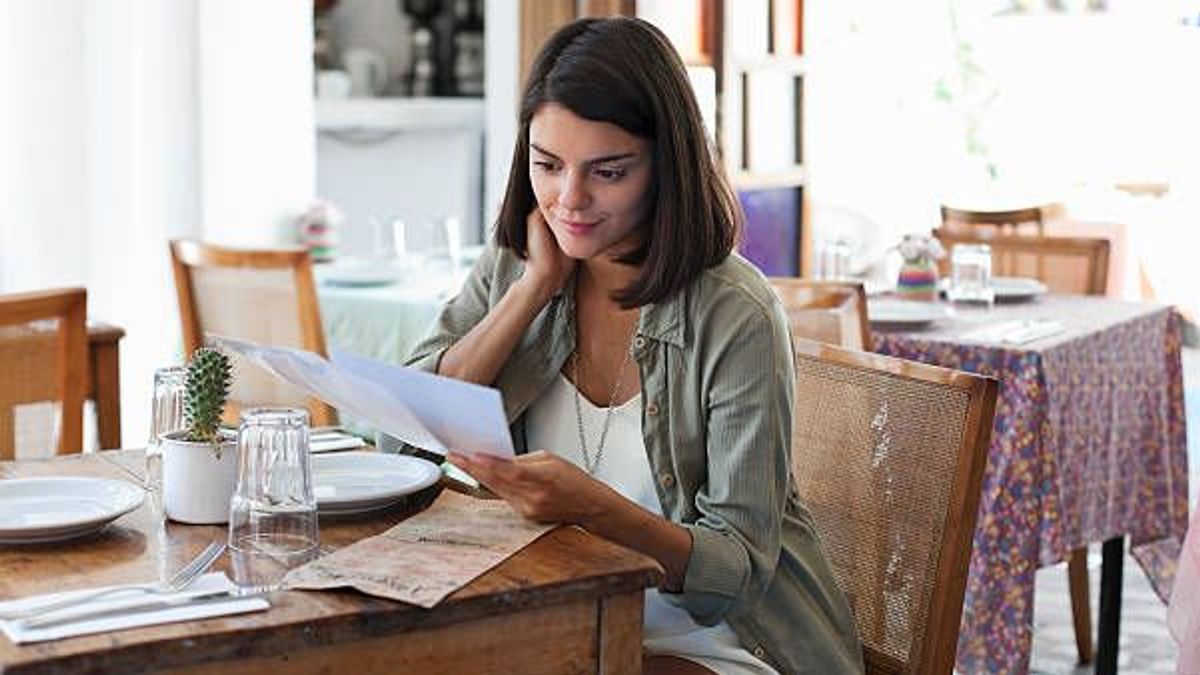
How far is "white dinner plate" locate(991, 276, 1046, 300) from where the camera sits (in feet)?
13.0

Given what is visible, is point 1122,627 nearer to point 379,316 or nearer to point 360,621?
point 379,316

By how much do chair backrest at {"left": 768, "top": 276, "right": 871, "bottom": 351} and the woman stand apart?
93 centimetres

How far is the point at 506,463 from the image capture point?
171 cm

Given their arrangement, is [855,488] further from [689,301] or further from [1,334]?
[1,334]

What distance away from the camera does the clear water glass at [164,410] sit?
6.25ft

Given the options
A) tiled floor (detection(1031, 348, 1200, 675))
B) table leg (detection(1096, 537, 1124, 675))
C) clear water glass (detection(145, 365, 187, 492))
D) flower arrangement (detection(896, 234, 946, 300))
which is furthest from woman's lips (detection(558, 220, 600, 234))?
flower arrangement (detection(896, 234, 946, 300))

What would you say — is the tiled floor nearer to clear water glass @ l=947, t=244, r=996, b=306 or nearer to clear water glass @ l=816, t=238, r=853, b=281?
clear water glass @ l=947, t=244, r=996, b=306

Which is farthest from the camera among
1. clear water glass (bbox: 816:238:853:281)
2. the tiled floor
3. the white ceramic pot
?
clear water glass (bbox: 816:238:853:281)

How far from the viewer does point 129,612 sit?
1.48 m

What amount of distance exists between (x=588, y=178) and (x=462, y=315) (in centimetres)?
35

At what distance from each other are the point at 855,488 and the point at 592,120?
0.50m

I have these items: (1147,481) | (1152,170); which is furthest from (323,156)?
(1152,170)

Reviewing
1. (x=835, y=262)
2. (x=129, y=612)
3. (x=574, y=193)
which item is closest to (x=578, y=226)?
(x=574, y=193)

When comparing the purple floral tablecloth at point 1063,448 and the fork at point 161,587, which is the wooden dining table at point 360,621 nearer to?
the fork at point 161,587
